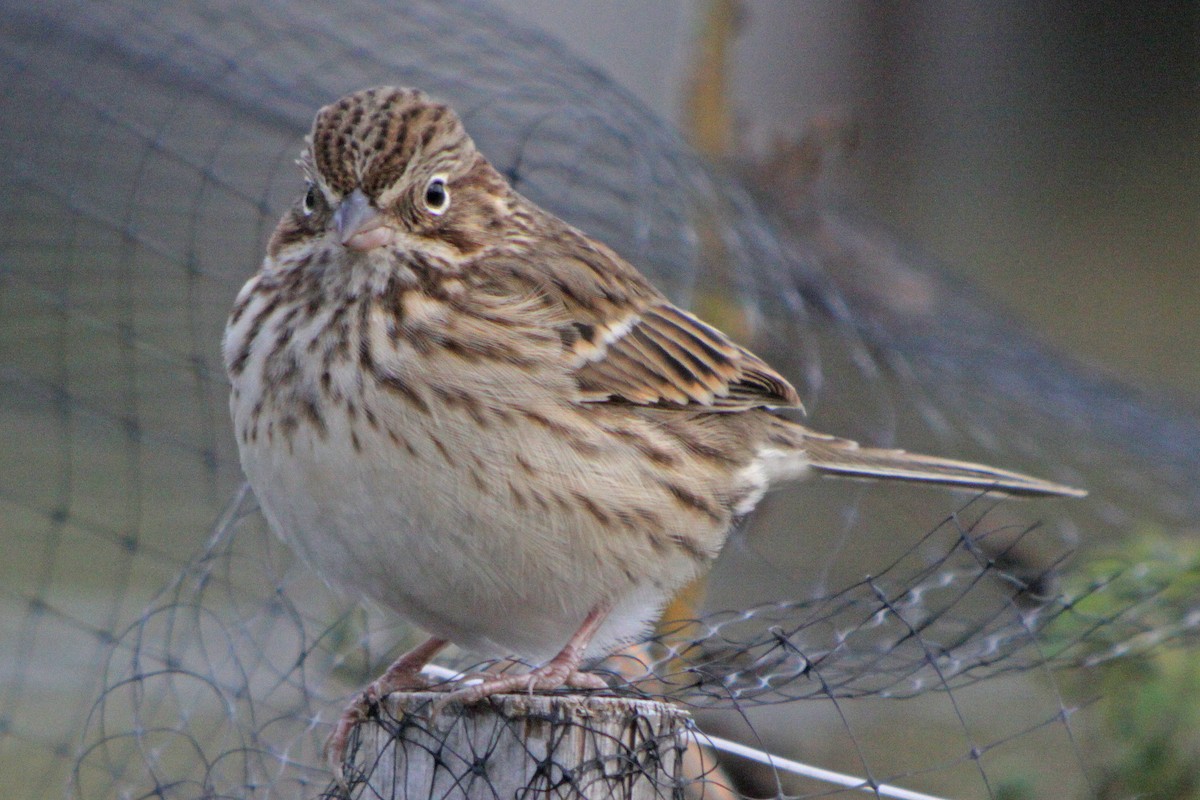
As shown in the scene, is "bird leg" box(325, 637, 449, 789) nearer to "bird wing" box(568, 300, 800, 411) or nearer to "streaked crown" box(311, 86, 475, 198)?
"bird wing" box(568, 300, 800, 411)

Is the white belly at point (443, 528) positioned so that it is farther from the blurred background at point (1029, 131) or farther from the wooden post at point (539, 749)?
the blurred background at point (1029, 131)

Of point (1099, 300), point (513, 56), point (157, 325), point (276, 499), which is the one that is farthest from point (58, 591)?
point (1099, 300)

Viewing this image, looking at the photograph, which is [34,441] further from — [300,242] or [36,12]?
[300,242]

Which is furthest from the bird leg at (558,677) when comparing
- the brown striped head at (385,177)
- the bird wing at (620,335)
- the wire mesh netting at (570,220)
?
the brown striped head at (385,177)

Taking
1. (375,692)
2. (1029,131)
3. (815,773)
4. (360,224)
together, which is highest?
(1029,131)

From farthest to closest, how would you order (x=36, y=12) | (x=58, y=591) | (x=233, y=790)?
(x=58, y=591) < (x=36, y=12) < (x=233, y=790)

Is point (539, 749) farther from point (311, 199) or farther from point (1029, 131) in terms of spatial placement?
point (1029, 131)

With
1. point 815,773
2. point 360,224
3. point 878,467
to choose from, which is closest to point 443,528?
point 360,224
